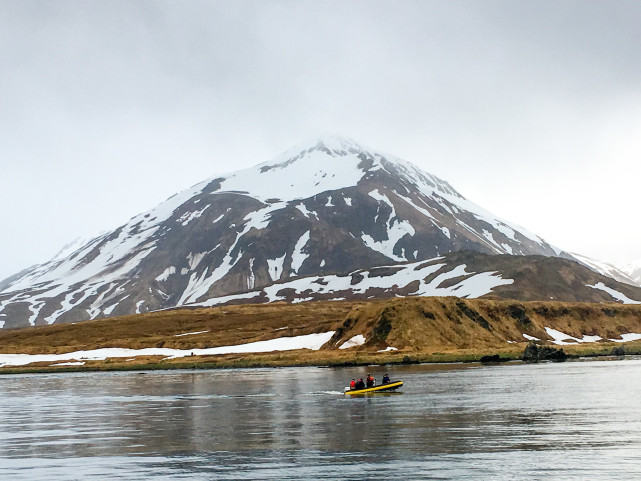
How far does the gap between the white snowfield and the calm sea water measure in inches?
3683

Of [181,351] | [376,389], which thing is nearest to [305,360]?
[181,351]

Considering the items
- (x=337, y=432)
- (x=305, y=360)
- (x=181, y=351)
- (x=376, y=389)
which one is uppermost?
(x=181, y=351)

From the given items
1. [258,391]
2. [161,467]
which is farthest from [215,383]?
[161,467]

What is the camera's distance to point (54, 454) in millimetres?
46312

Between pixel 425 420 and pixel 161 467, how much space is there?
22.8 meters

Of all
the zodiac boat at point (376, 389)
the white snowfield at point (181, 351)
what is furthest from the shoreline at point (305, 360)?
the zodiac boat at point (376, 389)

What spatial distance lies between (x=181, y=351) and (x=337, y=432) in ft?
482

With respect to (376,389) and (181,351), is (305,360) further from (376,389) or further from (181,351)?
(376,389)

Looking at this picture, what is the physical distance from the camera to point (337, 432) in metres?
52.0

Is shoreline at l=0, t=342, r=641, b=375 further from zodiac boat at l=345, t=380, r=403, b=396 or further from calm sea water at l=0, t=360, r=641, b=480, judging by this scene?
zodiac boat at l=345, t=380, r=403, b=396

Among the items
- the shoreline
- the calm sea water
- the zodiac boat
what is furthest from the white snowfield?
the zodiac boat

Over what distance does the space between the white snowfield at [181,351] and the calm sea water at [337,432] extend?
9356cm

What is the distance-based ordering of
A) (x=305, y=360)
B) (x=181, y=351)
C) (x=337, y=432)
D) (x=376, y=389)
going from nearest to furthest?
(x=337, y=432)
(x=376, y=389)
(x=305, y=360)
(x=181, y=351)

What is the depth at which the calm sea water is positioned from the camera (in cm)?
3819
